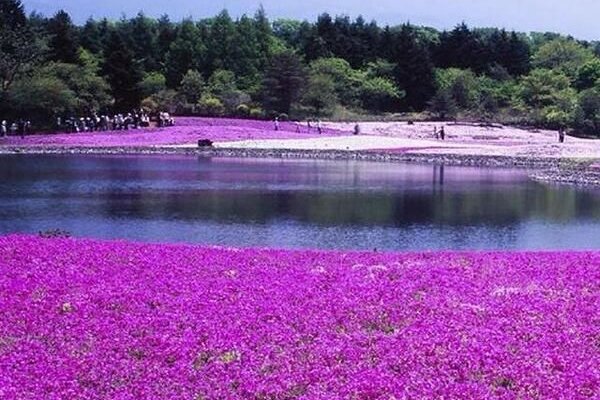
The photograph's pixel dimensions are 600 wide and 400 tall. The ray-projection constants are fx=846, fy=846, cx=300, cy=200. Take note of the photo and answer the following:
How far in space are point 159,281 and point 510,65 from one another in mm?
139098

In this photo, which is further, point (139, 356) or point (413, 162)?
point (413, 162)

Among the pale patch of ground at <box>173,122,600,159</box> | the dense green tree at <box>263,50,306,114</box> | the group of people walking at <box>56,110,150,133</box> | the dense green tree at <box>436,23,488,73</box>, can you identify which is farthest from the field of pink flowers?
the dense green tree at <box>436,23,488,73</box>

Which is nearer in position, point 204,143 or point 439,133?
point 204,143

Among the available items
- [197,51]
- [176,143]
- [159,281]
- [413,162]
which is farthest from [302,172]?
[197,51]

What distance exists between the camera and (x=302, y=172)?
6094 centimetres

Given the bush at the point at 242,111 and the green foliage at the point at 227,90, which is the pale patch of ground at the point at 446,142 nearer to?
the bush at the point at 242,111

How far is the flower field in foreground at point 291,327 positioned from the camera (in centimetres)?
1077

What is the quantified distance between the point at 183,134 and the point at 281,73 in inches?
929

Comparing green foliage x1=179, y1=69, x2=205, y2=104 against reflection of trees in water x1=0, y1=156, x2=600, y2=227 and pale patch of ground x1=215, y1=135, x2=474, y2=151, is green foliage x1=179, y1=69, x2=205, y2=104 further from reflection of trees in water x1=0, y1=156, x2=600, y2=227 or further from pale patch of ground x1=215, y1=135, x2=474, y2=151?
reflection of trees in water x1=0, y1=156, x2=600, y2=227

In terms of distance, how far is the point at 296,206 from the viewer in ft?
136

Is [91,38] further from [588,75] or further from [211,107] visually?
[588,75]

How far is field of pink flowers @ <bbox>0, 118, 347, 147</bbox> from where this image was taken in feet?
259

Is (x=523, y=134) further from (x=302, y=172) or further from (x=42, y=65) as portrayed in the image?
(x=42, y=65)

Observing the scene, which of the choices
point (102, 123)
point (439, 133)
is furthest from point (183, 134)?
point (439, 133)
